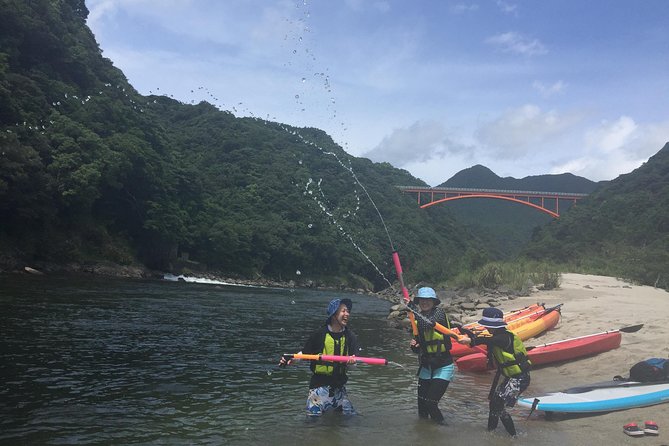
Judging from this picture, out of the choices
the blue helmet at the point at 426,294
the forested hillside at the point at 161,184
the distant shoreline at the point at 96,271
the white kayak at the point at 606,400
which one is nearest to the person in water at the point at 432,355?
the blue helmet at the point at 426,294

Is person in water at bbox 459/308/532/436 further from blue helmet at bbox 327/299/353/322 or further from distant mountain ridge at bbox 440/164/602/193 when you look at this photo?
distant mountain ridge at bbox 440/164/602/193

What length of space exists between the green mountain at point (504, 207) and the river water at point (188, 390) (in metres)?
113

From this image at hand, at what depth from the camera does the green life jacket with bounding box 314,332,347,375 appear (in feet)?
21.0

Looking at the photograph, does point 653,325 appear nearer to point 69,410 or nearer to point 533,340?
point 533,340

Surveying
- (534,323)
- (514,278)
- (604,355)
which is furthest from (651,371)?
(514,278)

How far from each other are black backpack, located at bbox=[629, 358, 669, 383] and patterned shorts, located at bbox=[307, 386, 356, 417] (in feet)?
17.2

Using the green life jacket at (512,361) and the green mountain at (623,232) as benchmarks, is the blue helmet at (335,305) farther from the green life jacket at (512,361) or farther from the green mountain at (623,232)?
the green mountain at (623,232)

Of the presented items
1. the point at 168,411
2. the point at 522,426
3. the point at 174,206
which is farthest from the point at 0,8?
the point at 522,426

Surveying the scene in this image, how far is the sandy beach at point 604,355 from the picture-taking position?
Result: 6539 millimetres

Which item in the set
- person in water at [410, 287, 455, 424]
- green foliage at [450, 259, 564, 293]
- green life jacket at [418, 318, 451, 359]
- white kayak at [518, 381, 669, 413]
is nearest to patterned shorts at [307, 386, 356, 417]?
person in water at [410, 287, 455, 424]

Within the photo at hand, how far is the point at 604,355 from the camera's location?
35.7 feet

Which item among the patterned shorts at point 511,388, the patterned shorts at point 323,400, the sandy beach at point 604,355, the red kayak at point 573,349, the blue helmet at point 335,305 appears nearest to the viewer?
the patterned shorts at point 511,388

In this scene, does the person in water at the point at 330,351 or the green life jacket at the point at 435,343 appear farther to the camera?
the green life jacket at the point at 435,343

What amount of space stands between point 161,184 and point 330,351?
150 feet
